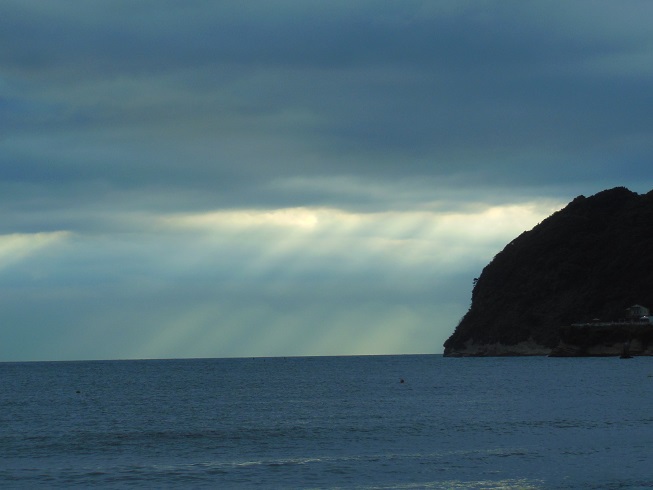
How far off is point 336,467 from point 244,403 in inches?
2191

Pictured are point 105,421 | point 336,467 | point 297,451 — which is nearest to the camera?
point 336,467

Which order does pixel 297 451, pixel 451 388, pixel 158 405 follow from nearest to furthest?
pixel 297 451, pixel 158 405, pixel 451 388

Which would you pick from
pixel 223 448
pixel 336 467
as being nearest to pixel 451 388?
pixel 223 448

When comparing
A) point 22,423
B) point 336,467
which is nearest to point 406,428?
point 336,467

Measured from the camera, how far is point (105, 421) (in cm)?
8131

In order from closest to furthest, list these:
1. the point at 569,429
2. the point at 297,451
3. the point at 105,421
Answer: the point at 297,451 → the point at 569,429 → the point at 105,421

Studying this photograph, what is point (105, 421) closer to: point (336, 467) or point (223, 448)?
point (223, 448)

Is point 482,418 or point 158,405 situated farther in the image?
point 158,405

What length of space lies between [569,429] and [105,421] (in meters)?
40.8

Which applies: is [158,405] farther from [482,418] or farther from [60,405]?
[482,418]

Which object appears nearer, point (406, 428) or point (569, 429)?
point (569, 429)

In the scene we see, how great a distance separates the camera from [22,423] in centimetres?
8075

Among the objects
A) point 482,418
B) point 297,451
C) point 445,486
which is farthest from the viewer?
point 482,418

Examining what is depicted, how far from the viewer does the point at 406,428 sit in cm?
6925
